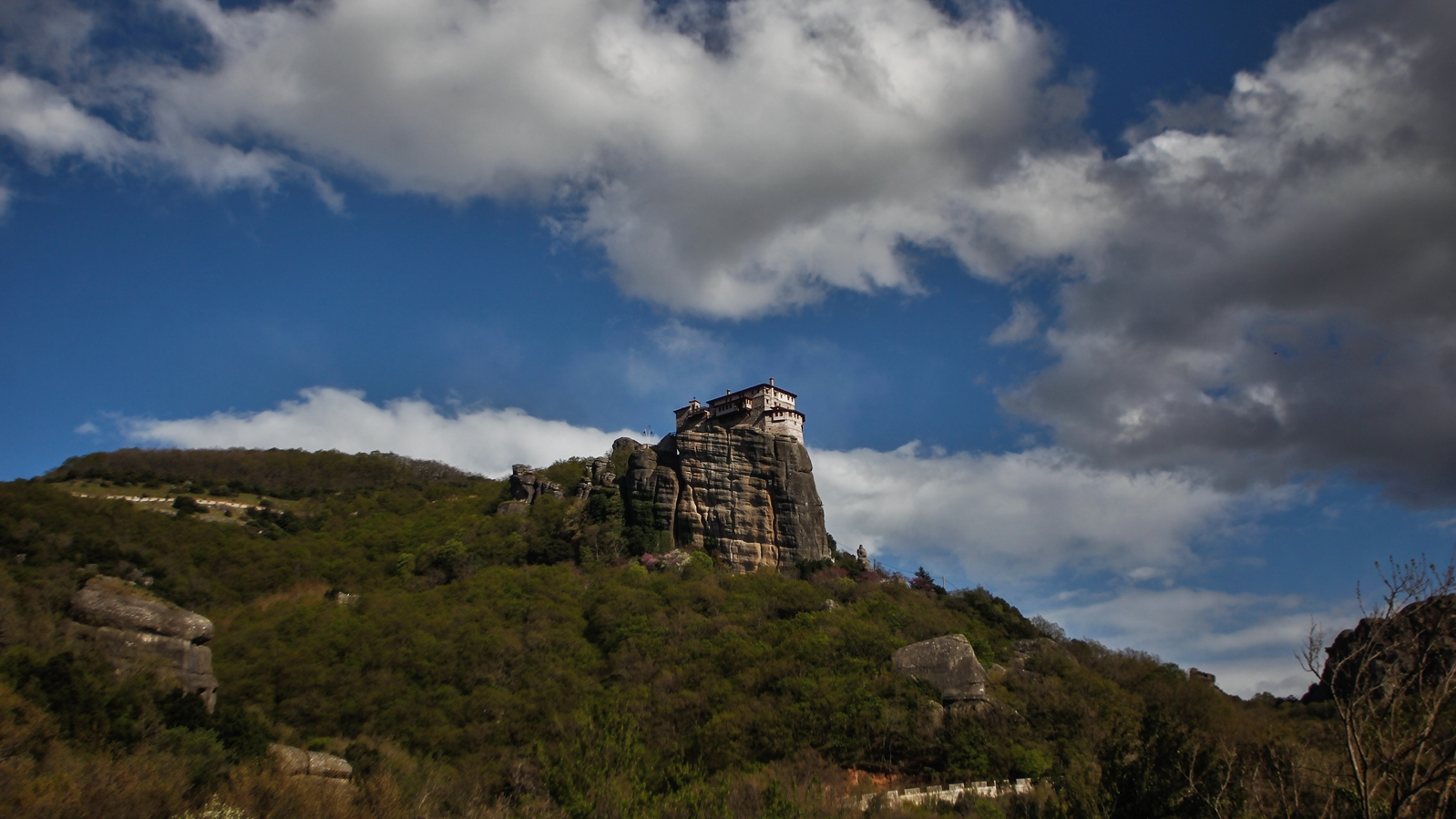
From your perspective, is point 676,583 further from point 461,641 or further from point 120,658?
point 120,658

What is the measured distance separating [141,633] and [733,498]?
3802cm

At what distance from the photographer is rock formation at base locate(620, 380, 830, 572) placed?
6241 centimetres

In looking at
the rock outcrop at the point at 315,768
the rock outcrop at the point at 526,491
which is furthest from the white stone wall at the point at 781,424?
the rock outcrop at the point at 315,768

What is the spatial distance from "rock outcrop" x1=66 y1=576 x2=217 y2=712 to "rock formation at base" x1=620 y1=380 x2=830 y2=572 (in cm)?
3296

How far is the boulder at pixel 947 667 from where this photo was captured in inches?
1481

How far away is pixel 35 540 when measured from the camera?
49656 mm

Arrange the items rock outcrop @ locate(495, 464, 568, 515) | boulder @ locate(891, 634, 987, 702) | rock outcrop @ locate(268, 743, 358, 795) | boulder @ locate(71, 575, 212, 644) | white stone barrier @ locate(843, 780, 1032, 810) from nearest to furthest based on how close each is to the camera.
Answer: white stone barrier @ locate(843, 780, 1032, 810)
rock outcrop @ locate(268, 743, 358, 795)
boulder @ locate(71, 575, 212, 644)
boulder @ locate(891, 634, 987, 702)
rock outcrop @ locate(495, 464, 568, 515)

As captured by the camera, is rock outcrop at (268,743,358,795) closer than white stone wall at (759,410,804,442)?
Yes

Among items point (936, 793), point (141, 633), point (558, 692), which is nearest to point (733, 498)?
point (558, 692)

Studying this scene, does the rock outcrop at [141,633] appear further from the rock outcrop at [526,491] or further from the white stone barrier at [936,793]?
the rock outcrop at [526,491]

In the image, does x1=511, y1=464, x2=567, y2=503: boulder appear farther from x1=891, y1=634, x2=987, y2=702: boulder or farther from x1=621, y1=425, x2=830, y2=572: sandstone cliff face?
x1=891, y1=634, x2=987, y2=702: boulder

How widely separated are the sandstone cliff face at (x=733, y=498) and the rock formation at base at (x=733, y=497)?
0.06 m

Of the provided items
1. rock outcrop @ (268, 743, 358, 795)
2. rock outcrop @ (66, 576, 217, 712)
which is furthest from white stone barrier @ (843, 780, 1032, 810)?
rock outcrop @ (66, 576, 217, 712)

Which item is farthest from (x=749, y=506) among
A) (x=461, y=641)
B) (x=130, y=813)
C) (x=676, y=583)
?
(x=130, y=813)
